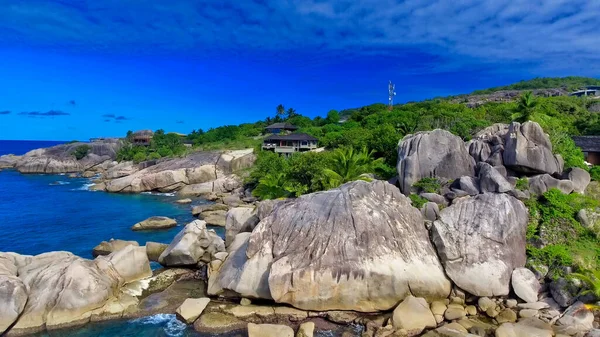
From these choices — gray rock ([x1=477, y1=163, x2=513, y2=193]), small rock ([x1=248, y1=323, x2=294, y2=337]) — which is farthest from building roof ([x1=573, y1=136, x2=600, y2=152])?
small rock ([x1=248, y1=323, x2=294, y2=337])

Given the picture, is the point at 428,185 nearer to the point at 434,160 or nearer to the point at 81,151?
the point at 434,160

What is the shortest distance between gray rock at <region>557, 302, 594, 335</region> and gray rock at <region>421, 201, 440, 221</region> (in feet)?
20.3

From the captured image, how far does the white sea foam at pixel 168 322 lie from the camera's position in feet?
45.3

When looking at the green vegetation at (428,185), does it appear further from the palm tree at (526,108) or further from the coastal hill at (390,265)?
the palm tree at (526,108)

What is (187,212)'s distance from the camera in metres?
35.8

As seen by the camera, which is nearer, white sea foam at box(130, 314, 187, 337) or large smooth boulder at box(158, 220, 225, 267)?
white sea foam at box(130, 314, 187, 337)

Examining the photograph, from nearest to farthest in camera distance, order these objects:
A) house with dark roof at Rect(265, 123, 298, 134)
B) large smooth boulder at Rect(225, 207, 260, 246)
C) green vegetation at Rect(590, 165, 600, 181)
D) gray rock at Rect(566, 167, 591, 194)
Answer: gray rock at Rect(566, 167, 591, 194) < green vegetation at Rect(590, 165, 600, 181) < large smooth boulder at Rect(225, 207, 260, 246) < house with dark roof at Rect(265, 123, 298, 134)

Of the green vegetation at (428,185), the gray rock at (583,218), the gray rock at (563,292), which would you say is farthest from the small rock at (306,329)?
the gray rock at (583,218)

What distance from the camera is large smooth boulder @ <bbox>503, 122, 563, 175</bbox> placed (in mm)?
19938

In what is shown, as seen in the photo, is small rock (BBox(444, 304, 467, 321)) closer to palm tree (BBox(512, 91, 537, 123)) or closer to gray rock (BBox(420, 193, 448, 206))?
gray rock (BBox(420, 193, 448, 206))

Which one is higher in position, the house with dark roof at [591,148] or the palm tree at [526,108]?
the palm tree at [526,108]

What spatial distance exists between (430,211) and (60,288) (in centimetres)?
1640

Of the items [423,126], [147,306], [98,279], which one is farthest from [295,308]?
[423,126]

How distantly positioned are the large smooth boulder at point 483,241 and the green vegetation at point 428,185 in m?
2.98
